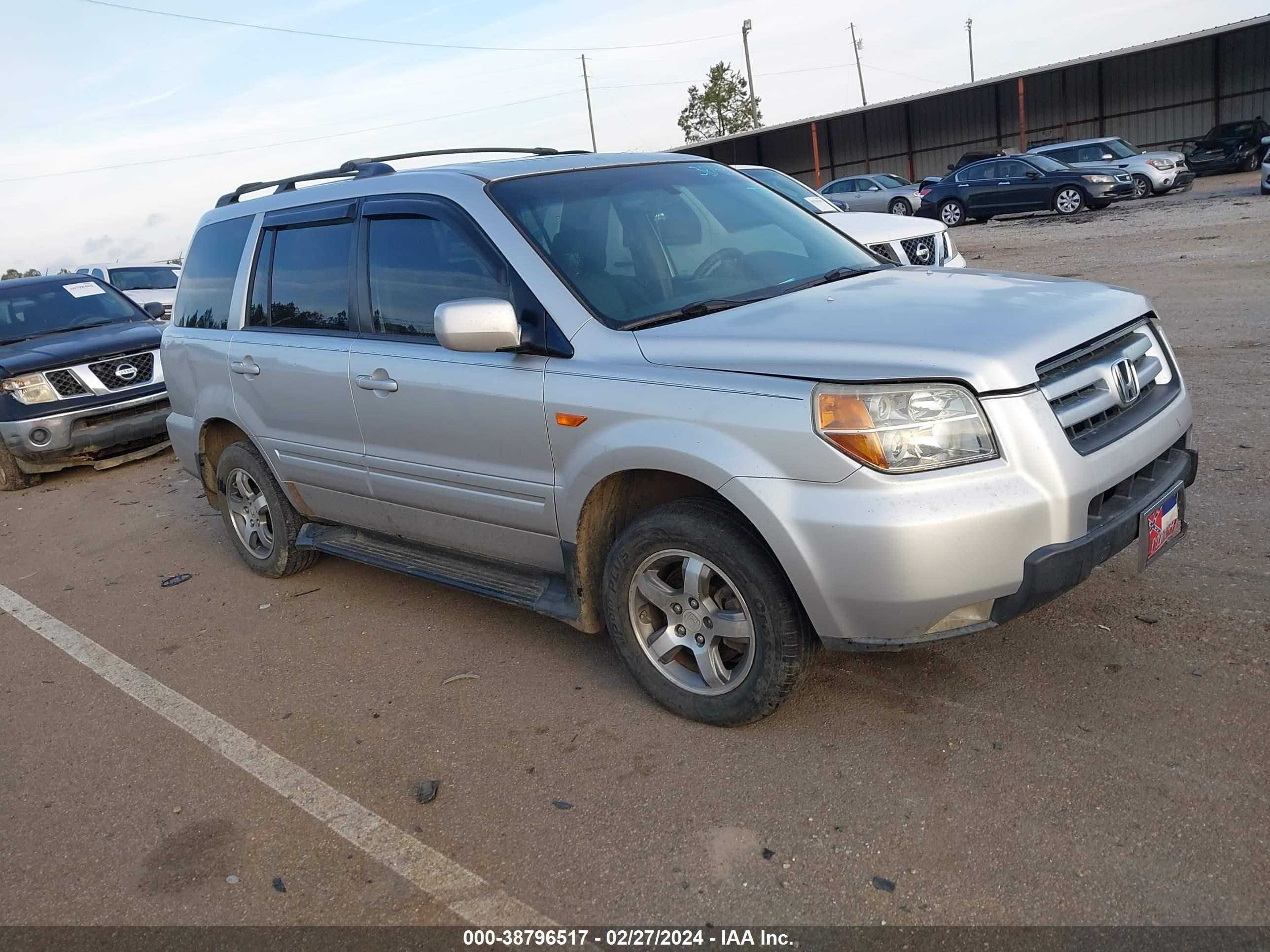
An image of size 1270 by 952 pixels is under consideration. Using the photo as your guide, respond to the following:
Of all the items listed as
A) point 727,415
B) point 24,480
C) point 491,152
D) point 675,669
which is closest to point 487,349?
point 727,415

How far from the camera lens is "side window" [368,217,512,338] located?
398 centimetres

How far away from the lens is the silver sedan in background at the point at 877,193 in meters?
27.1

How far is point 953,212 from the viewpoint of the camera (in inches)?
975

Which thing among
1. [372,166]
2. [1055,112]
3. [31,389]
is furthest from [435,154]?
[1055,112]

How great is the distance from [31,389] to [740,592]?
25.6ft

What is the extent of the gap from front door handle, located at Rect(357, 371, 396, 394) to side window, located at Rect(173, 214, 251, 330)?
1.38m

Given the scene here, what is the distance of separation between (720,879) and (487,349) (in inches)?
73.5

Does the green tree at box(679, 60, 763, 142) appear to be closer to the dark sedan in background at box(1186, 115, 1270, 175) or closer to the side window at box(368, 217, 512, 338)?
the dark sedan in background at box(1186, 115, 1270, 175)

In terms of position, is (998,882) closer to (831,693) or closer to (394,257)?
(831,693)

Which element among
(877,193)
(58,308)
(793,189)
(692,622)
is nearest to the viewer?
(692,622)

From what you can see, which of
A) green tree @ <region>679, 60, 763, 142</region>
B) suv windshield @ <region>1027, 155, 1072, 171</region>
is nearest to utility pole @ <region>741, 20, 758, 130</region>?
green tree @ <region>679, 60, 763, 142</region>

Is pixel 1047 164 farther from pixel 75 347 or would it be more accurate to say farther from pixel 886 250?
pixel 75 347

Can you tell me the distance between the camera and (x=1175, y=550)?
4.41 m

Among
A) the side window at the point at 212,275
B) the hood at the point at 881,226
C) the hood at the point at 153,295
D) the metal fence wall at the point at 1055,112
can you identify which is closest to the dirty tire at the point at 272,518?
the side window at the point at 212,275
